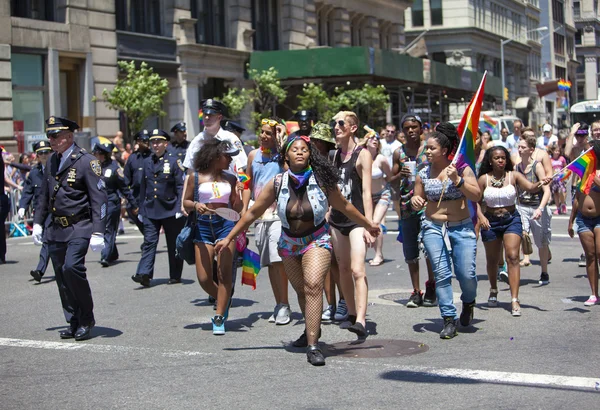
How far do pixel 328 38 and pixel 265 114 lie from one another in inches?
351

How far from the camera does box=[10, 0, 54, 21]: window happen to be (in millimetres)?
26094

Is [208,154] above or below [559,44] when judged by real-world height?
below

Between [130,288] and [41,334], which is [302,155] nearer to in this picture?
[41,334]

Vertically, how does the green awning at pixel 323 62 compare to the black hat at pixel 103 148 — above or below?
above

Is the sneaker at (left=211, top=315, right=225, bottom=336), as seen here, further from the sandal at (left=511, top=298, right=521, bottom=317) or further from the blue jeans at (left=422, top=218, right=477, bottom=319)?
the sandal at (left=511, top=298, right=521, bottom=317)

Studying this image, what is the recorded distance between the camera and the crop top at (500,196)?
10.3m

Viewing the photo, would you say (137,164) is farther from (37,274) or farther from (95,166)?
(95,166)

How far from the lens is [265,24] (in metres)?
37.2

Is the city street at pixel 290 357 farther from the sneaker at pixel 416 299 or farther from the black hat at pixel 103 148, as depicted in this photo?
the black hat at pixel 103 148

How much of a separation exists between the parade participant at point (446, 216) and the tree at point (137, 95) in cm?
1880

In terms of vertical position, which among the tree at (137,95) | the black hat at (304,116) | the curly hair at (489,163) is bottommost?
the curly hair at (489,163)

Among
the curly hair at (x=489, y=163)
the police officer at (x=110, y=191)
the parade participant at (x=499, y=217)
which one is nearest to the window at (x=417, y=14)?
the police officer at (x=110, y=191)

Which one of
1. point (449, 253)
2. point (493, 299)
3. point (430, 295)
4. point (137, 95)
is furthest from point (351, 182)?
point (137, 95)

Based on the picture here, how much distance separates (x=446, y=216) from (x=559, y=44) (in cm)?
9526
